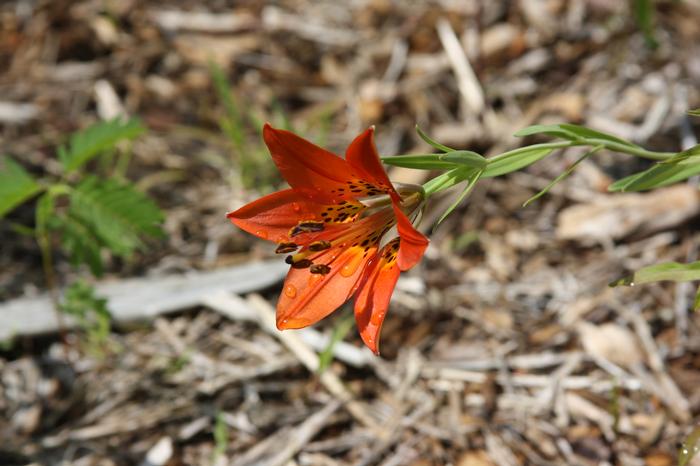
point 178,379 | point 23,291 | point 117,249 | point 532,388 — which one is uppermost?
point 117,249

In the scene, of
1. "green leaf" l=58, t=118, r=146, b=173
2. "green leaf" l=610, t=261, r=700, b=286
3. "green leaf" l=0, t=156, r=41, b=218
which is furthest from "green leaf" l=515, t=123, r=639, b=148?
"green leaf" l=0, t=156, r=41, b=218

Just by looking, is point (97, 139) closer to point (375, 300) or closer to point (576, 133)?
point (375, 300)

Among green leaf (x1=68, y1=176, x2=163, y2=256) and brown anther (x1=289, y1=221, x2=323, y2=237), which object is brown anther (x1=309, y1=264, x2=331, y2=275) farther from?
green leaf (x1=68, y1=176, x2=163, y2=256)

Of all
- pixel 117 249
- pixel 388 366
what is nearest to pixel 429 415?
pixel 388 366

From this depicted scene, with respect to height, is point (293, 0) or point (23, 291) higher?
point (293, 0)

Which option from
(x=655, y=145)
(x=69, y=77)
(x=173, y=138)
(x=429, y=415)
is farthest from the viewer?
(x=69, y=77)

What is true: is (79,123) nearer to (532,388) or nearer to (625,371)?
(532,388)

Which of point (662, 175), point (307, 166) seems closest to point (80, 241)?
point (307, 166)
